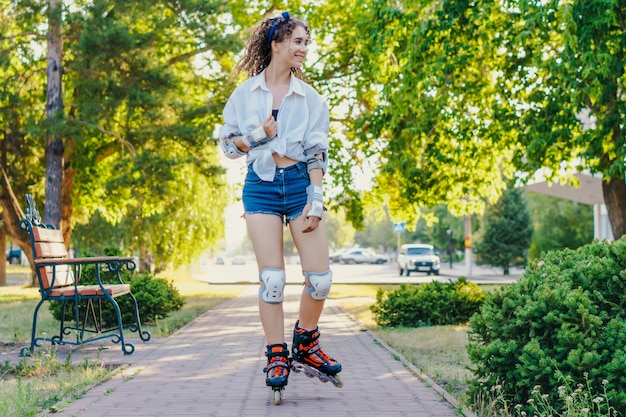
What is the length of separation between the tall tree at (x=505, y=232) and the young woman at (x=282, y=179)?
39.6 meters

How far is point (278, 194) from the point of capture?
4.72 meters

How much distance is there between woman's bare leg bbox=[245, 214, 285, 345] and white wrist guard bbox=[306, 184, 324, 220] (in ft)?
0.70

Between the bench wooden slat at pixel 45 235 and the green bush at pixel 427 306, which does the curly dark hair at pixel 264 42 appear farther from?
the green bush at pixel 427 306

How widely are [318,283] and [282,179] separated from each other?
25.3 inches

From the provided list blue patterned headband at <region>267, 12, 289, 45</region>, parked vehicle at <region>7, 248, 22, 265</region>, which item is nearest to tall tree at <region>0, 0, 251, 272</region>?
blue patterned headband at <region>267, 12, 289, 45</region>

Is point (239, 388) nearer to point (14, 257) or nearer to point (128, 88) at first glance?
point (128, 88)

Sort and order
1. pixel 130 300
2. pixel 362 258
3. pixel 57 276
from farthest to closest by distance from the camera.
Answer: pixel 362 258 → pixel 130 300 → pixel 57 276

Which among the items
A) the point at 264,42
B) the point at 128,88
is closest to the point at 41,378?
the point at 264,42

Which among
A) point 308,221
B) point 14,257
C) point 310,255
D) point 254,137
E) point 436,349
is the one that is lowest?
point 436,349

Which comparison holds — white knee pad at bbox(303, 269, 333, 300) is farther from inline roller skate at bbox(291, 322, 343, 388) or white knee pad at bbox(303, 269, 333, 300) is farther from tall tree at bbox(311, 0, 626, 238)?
tall tree at bbox(311, 0, 626, 238)

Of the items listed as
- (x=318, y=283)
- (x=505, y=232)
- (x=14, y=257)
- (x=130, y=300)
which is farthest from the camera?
(x=14, y=257)

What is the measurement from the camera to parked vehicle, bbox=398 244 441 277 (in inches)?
1592

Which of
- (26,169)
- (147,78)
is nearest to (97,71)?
(147,78)

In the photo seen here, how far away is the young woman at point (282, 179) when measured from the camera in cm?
468
